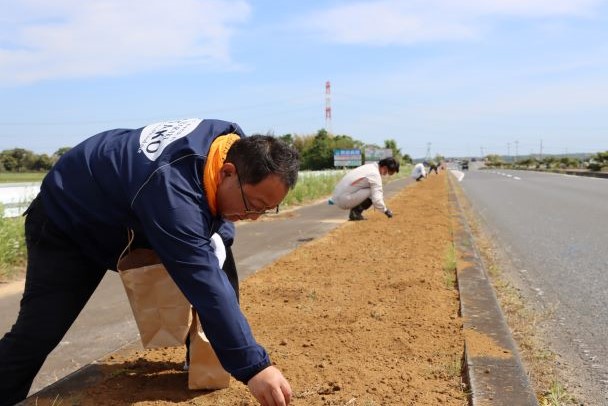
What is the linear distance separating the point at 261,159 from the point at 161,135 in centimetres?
43

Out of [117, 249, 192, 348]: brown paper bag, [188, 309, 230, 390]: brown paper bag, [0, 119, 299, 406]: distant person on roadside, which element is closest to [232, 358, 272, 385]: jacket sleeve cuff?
[0, 119, 299, 406]: distant person on roadside

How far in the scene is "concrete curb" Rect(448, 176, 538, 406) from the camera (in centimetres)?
254

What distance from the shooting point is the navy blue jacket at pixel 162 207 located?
1.88 meters

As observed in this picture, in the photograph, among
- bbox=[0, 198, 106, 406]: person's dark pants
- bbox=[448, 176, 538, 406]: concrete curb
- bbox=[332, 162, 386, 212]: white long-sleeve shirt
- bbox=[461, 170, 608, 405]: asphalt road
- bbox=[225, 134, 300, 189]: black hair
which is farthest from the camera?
bbox=[332, 162, 386, 212]: white long-sleeve shirt

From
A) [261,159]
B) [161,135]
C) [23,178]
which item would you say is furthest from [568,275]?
[23,178]

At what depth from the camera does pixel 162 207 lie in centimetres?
190

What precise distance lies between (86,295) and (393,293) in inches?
100

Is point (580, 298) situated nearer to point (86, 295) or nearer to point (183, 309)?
point (183, 309)

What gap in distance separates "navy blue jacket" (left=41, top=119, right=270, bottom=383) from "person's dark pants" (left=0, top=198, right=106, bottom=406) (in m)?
0.10

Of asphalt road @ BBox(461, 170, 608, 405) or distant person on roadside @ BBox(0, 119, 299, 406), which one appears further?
asphalt road @ BBox(461, 170, 608, 405)

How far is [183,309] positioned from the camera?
8.34 ft

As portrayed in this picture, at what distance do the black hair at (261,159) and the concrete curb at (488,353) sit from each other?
4.31ft

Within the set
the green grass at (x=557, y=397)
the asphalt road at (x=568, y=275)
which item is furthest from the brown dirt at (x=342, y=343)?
the asphalt road at (x=568, y=275)

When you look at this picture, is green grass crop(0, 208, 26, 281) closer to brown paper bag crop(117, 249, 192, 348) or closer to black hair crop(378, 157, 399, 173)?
brown paper bag crop(117, 249, 192, 348)
